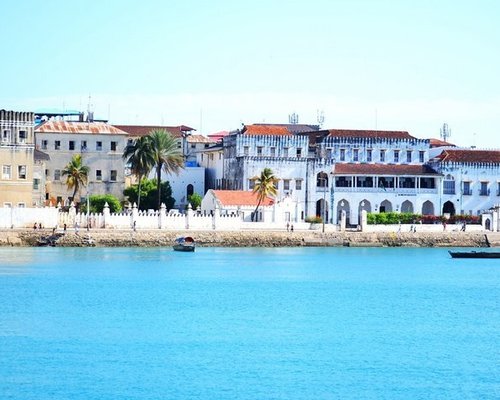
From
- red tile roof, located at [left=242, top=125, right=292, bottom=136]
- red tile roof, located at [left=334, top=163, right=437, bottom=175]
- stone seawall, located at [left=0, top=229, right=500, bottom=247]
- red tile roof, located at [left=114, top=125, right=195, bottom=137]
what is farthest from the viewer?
red tile roof, located at [left=114, top=125, right=195, bottom=137]

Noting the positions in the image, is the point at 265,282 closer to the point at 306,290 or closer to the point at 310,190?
the point at 306,290

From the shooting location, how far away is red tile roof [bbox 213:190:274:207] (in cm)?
10194

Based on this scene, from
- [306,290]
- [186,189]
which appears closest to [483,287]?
[306,290]

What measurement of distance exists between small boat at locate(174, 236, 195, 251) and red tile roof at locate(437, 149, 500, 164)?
2933cm

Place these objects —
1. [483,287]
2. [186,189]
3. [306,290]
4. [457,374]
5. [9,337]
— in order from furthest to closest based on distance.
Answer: [186,189] < [483,287] < [306,290] < [9,337] < [457,374]

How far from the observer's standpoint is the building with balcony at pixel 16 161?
313 ft

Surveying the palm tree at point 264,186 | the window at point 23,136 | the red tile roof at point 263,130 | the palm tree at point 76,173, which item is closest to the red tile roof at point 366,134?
the red tile roof at point 263,130

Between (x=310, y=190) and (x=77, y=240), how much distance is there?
24.2 meters

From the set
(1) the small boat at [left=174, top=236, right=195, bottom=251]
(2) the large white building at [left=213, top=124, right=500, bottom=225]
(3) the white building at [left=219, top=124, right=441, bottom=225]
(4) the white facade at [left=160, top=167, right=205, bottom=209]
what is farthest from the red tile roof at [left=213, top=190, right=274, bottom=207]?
(4) the white facade at [left=160, top=167, right=205, bottom=209]

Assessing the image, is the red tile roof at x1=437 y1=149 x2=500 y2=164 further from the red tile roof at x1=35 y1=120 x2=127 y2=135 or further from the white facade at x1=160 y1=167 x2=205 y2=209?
the red tile roof at x1=35 y1=120 x2=127 y2=135

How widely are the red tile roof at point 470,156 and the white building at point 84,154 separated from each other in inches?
1061

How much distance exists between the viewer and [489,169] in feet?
372

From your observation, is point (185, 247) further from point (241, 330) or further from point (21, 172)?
point (241, 330)

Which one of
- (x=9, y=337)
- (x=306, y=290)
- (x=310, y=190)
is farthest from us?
(x=310, y=190)
